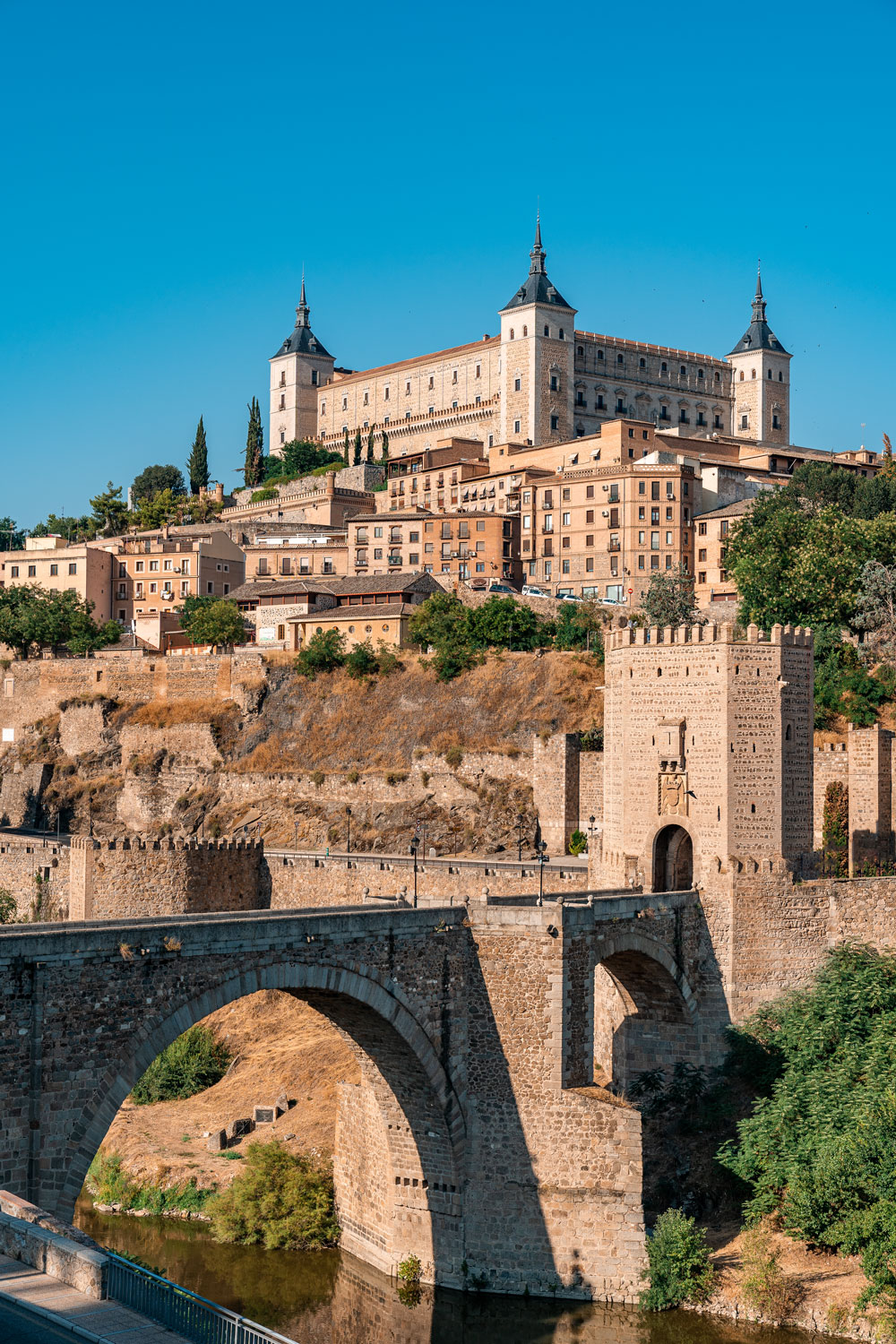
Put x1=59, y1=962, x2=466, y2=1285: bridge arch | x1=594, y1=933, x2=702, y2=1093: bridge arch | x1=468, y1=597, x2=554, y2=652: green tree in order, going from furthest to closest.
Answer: x1=468, y1=597, x2=554, y2=652: green tree → x1=594, y1=933, x2=702, y2=1093: bridge arch → x1=59, y1=962, x2=466, y2=1285: bridge arch

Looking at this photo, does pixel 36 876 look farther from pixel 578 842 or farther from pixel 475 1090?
pixel 475 1090

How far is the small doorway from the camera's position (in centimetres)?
3909

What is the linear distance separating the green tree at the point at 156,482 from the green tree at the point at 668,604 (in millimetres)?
66026

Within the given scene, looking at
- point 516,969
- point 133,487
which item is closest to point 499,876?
point 516,969

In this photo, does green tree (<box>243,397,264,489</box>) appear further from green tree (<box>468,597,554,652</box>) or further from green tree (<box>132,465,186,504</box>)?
green tree (<box>468,597,554,652</box>)

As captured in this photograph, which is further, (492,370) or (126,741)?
(492,370)

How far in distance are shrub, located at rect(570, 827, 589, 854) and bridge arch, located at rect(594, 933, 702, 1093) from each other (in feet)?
51.2

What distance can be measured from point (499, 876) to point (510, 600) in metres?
27.3

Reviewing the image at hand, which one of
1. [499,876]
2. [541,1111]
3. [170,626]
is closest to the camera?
[541,1111]

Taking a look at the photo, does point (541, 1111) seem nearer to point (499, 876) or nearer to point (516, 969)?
point (516, 969)

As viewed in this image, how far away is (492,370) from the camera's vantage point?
111 metres

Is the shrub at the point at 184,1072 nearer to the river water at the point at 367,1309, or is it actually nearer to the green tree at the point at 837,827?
the river water at the point at 367,1309

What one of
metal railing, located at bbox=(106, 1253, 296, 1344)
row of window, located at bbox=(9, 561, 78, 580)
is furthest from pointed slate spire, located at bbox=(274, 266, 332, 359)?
metal railing, located at bbox=(106, 1253, 296, 1344)

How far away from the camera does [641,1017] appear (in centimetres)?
3741
